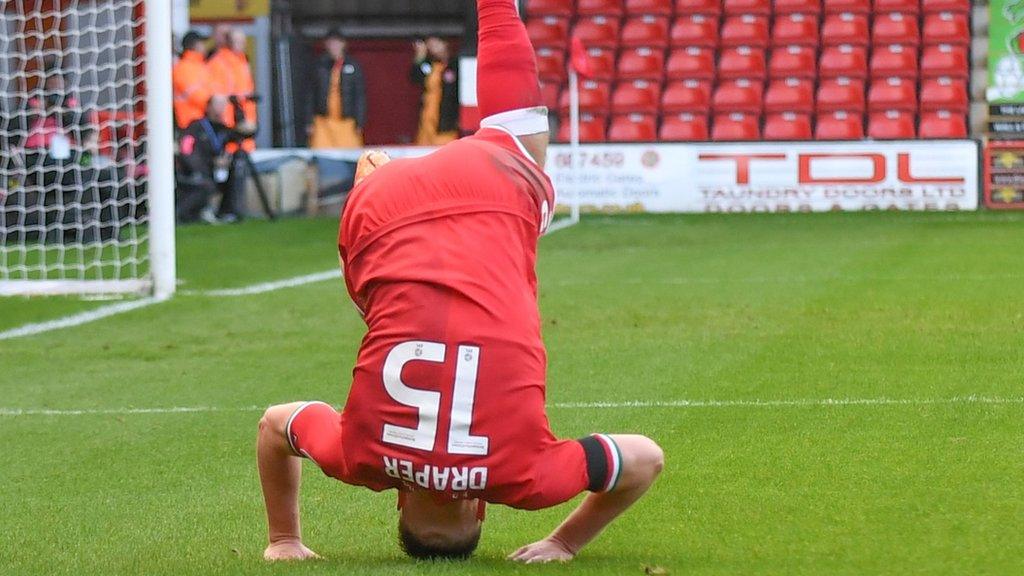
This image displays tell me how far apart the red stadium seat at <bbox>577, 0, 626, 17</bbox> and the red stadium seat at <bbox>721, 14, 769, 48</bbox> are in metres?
1.50

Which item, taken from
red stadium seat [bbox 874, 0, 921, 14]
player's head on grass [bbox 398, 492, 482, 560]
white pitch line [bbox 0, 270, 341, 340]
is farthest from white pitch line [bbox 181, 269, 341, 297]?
red stadium seat [bbox 874, 0, 921, 14]

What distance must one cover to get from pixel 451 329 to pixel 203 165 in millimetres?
16472

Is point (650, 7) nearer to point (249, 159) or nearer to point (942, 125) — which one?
point (942, 125)

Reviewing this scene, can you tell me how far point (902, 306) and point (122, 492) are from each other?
5918 millimetres

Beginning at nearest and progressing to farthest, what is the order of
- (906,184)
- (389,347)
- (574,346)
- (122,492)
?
(389,347) → (122,492) → (574,346) → (906,184)

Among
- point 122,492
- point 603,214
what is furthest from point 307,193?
point 122,492

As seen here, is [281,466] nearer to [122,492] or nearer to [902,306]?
[122,492]

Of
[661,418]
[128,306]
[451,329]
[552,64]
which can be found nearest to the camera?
[451,329]

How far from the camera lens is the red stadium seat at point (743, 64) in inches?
909

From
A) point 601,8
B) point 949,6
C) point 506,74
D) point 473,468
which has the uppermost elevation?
point 601,8

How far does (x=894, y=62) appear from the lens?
22.8 m

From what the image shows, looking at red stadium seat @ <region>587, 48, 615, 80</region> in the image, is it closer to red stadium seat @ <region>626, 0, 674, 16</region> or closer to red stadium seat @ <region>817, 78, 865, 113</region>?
red stadium seat @ <region>626, 0, 674, 16</region>

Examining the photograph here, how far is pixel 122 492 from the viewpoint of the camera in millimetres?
5613

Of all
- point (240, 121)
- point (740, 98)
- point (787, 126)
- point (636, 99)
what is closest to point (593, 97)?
point (636, 99)
